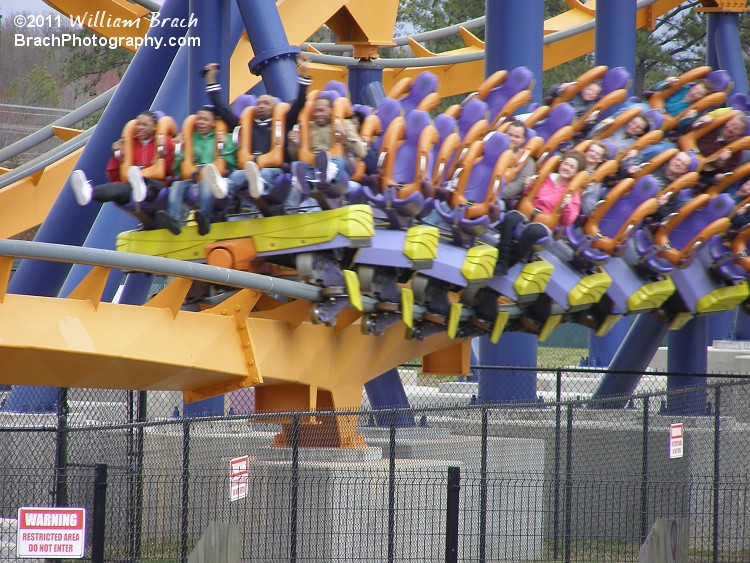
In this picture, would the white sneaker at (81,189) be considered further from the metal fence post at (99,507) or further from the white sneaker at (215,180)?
the metal fence post at (99,507)

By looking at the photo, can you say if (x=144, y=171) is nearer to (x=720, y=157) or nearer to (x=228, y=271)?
(x=228, y=271)

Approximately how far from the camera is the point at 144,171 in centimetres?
823

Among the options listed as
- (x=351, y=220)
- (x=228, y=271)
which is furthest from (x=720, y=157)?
(x=228, y=271)

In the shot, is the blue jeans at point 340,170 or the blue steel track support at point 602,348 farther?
the blue steel track support at point 602,348

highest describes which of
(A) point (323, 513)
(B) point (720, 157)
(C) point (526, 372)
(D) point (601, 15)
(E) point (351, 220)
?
(D) point (601, 15)

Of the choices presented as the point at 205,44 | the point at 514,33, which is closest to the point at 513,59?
the point at 514,33

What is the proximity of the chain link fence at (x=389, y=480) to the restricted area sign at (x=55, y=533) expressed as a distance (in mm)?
188

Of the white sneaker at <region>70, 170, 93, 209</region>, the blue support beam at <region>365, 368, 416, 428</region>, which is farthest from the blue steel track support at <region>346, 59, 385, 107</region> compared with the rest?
the white sneaker at <region>70, 170, 93, 209</region>

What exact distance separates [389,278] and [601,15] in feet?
24.9

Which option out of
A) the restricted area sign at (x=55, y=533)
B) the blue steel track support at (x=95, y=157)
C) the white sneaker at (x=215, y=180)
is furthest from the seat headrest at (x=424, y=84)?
the restricted area sign at (x=55, y=533)

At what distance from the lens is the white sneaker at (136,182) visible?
8070 mm

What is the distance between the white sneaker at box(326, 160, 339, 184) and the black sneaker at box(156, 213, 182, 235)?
1.06m

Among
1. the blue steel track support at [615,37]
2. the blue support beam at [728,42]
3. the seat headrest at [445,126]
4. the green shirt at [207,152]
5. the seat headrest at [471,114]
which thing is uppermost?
the blue support beam at [728,42]

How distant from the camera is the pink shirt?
9.24 meters
